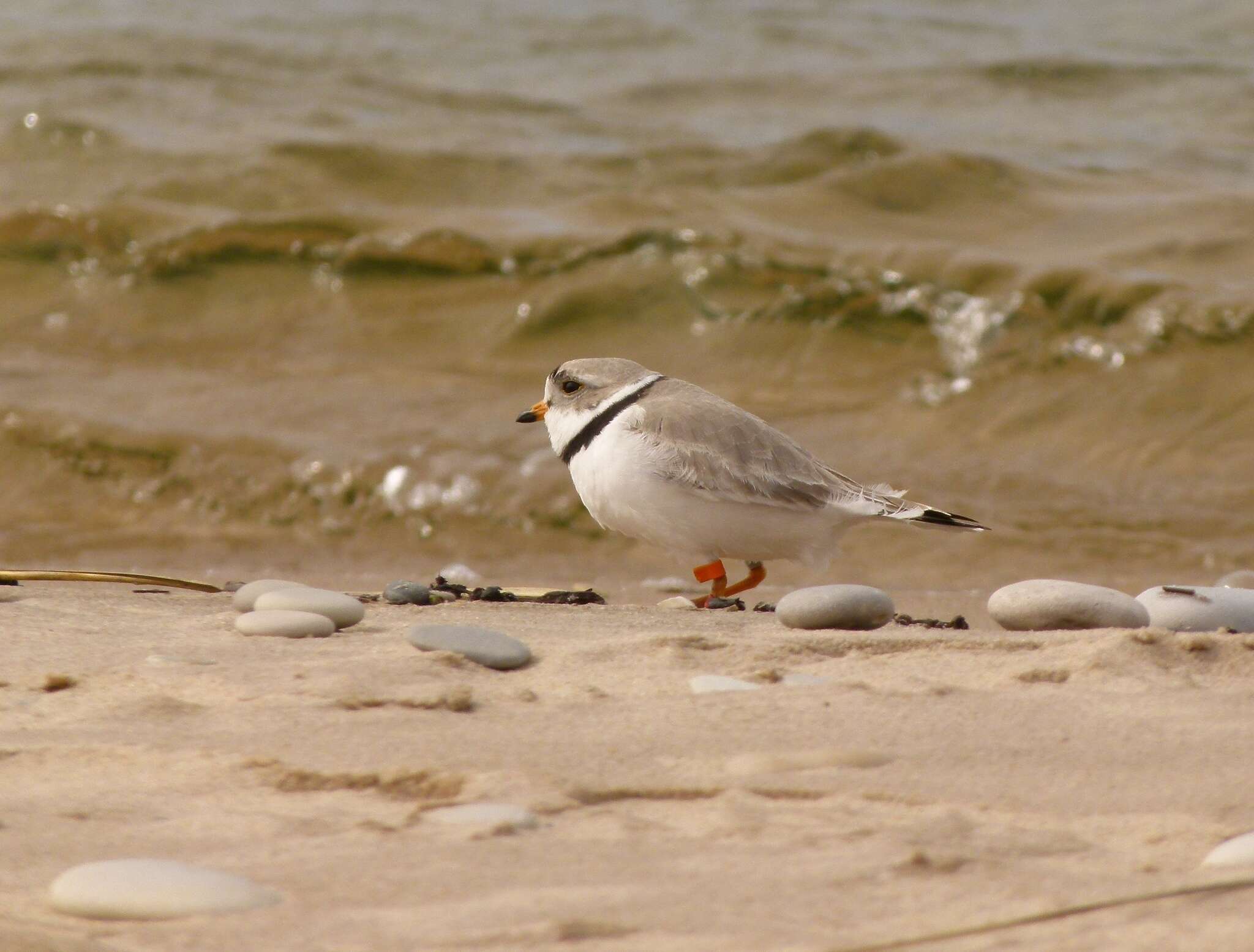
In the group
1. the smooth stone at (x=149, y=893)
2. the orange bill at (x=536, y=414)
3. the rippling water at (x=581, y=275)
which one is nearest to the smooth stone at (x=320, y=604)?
the orange bill at (x=536, y=414)

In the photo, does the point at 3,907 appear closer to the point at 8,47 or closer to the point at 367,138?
the point at 367,138

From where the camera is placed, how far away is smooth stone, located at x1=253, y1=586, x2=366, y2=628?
11.8ft

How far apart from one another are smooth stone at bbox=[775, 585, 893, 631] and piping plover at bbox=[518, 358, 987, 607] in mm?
734

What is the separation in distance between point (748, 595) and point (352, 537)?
259 centimetres

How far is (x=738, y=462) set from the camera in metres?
4.41

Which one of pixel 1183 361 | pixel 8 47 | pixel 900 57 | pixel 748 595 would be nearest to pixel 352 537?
pixel 748 595

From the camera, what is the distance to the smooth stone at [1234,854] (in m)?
2.09

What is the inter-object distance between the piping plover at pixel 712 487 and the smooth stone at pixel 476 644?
1.14 metres

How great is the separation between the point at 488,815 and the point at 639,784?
0.29m

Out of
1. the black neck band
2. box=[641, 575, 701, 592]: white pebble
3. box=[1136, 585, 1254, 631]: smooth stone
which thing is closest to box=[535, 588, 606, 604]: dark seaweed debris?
the black neck band

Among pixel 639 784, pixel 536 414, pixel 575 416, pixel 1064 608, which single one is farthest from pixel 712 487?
pixel 639 784

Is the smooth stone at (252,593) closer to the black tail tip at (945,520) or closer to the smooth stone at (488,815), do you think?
the smooth stone at (488,815)

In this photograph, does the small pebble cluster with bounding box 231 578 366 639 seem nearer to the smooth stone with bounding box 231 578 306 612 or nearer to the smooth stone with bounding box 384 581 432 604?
the smooth stone with bounding box 231 578 306 612

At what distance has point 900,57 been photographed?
15.1 meters
